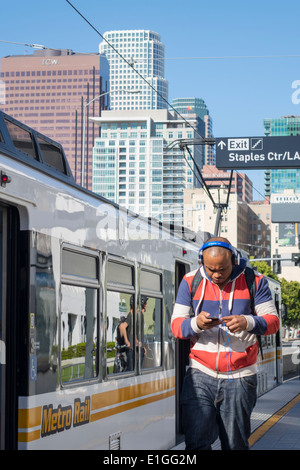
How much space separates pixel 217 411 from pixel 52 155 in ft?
9.30

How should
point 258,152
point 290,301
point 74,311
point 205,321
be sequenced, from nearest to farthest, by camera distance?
point 205,321 → point 74,311 → point 258,152 → point 290,301

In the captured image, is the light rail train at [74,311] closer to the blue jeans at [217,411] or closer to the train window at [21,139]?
the train window at [21,139]

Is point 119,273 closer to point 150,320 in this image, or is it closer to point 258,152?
point 150,320

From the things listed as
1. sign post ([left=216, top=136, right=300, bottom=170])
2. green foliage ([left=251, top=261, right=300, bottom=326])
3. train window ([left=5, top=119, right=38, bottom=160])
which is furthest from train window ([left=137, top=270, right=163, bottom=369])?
green foliage ([left=251, top=261, right=300, bottom=326])

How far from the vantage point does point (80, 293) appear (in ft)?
19.7

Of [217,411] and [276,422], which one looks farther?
[276,422]

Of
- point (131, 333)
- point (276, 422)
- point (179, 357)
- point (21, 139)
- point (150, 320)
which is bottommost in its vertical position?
point (276, 422)

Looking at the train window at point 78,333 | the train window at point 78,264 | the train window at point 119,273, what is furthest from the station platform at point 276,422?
the train window at point 78,264

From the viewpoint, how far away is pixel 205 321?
450 centimetres

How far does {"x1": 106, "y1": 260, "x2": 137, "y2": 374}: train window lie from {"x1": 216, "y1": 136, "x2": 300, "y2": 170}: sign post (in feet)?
30.2

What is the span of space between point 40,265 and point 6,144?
33.9 inches

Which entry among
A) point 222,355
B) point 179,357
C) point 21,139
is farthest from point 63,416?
point 179,357

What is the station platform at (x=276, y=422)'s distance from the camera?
1024cm
